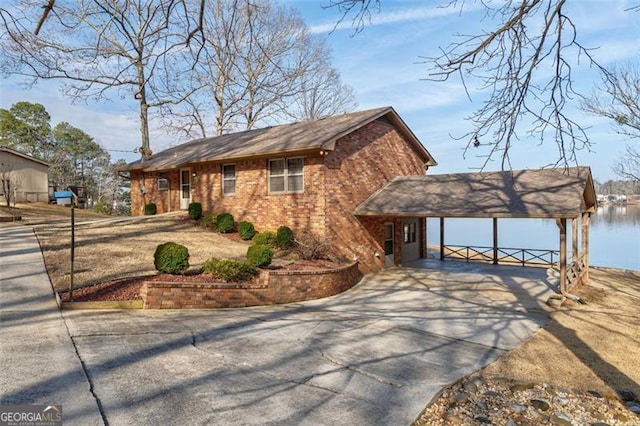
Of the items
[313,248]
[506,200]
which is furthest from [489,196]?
[313,248]

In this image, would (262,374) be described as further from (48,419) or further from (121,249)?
(121,249)

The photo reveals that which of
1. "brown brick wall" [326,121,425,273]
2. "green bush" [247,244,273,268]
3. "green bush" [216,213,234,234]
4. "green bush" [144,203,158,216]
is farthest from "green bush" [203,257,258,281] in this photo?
"green bush" [144,203,158,216]

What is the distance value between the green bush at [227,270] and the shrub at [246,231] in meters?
5.14

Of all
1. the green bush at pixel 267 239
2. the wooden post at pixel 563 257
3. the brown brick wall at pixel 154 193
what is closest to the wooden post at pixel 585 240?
the wooden post at pixel 563 257

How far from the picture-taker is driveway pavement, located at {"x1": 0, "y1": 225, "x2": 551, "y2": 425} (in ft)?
13.8

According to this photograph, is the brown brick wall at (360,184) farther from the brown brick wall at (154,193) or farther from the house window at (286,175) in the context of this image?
the brown brick wall at (154,193)

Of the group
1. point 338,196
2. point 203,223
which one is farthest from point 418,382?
point 203,223

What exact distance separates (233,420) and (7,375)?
9.00 feet

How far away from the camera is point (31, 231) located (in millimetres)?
14523

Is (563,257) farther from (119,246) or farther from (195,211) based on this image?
(195,211)

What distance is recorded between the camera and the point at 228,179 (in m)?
16.9

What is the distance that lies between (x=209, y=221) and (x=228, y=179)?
6.41ft

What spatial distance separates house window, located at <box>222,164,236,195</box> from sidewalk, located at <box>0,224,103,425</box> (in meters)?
7.96

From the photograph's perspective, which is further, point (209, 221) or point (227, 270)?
point (209, 221)
